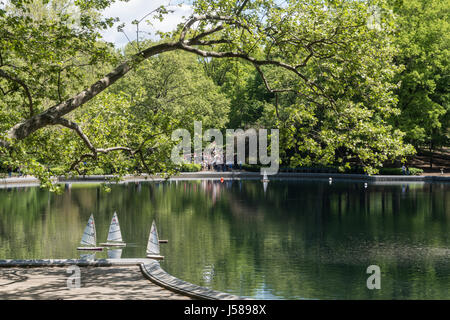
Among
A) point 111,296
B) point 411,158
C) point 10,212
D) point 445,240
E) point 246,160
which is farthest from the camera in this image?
point 246,160

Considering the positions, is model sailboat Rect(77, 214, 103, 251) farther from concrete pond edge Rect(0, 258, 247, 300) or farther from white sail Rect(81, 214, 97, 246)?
concrete pond edge Rect(0, 258, 247, 300)

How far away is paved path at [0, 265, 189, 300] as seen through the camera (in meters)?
10.9

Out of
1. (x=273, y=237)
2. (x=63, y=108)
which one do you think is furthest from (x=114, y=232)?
(x=63, y=108)

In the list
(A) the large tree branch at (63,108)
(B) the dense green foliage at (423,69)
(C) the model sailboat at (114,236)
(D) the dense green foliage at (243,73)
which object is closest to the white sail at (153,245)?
(D) the dense green foliage at (243,73)

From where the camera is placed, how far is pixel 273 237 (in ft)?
77.0

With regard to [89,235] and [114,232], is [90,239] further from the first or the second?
[114,232]

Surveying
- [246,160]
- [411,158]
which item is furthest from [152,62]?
[411,158]

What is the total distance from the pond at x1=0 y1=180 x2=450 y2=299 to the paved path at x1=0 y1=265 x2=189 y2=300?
135 inches

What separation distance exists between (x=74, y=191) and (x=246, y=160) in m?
34.2

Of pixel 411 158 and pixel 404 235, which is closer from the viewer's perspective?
pixel 404 235

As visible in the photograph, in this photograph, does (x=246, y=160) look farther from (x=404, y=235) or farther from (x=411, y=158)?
(x=404, y=235)

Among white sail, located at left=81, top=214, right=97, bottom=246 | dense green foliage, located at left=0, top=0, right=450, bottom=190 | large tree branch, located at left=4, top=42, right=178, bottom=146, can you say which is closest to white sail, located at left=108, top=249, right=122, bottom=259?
white sail, located at left=81, top=214, right=97, bottom=246

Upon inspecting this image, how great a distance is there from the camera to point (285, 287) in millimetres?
15352

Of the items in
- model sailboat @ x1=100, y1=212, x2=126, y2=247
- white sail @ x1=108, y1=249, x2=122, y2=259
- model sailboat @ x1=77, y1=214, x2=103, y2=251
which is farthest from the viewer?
model sailboat @ x1=100, y1=212, x2=126, y2=247
